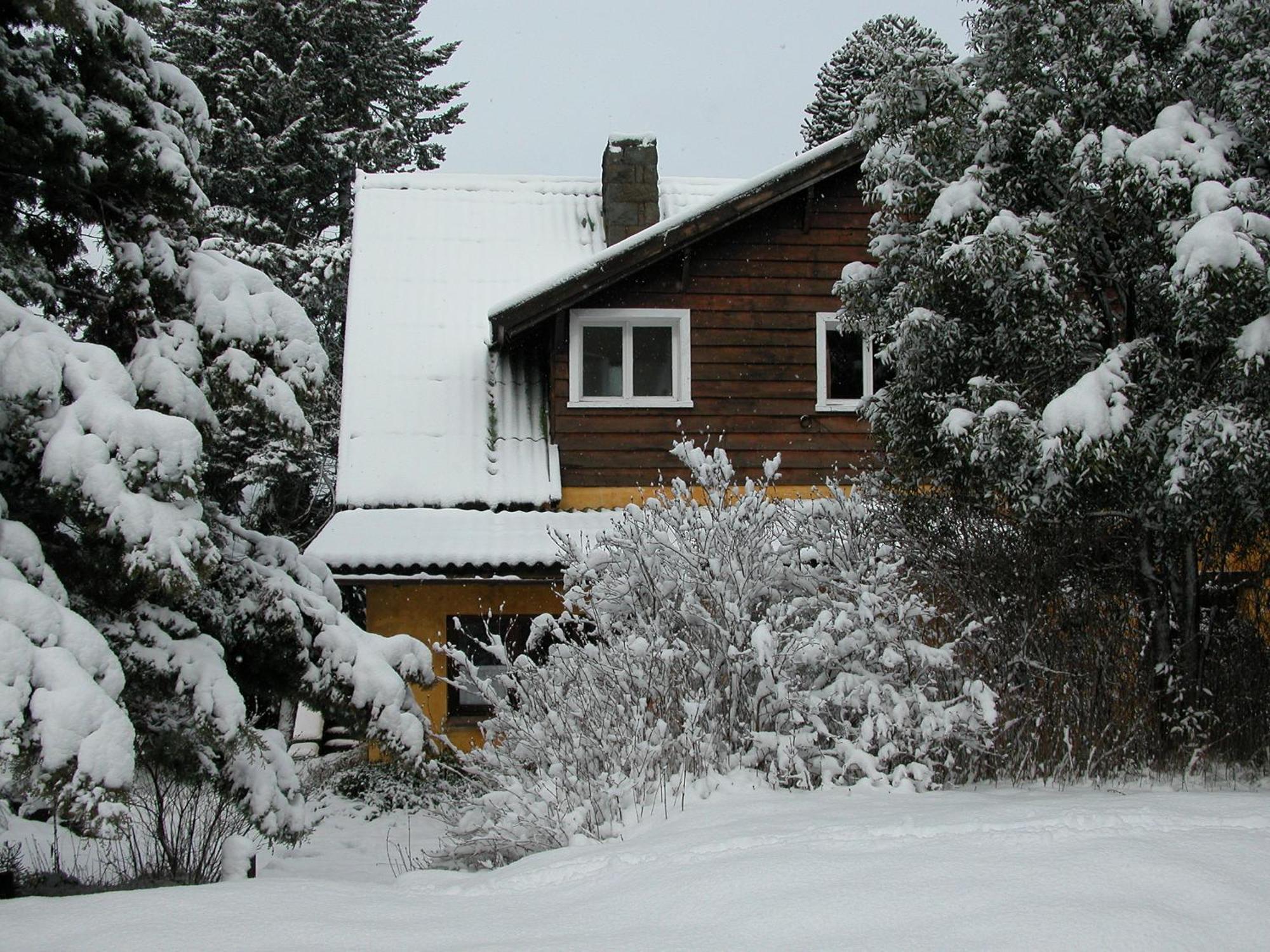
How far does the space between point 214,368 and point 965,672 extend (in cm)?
465

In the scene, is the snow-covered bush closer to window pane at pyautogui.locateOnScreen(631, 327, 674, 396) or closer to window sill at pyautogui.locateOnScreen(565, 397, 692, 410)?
window sill at pyautogui.locateOnScreen(565, 397, 692, 410)

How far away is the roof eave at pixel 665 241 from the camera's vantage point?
40.2 ft

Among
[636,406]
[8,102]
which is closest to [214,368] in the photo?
[8,102]

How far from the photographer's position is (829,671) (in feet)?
21.0

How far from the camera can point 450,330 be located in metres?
14.3

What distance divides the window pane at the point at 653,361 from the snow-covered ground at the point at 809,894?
8.29 meters

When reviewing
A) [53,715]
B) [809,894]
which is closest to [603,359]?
[53,715]

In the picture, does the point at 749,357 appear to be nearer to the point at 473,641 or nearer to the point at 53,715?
the point at 473,641

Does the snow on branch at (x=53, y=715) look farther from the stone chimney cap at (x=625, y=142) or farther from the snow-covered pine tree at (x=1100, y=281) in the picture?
the stone chimney cap at (x=625, y=142)

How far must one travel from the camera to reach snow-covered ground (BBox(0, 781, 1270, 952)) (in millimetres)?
3398

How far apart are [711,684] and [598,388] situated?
24.0ft

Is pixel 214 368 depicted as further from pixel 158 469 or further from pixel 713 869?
pixel 713 869

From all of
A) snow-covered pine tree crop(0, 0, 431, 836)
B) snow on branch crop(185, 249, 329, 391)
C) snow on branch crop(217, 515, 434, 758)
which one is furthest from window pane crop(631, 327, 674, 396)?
snow on branch crop(185, 249, 329, 391)

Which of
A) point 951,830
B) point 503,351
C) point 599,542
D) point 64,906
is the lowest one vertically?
point 64,906
